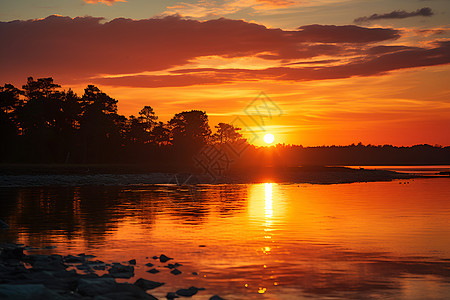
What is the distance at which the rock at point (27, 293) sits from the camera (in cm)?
1323

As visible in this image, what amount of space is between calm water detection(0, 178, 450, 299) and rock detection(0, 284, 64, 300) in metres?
3.78

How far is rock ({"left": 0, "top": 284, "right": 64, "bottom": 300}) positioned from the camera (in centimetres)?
1323

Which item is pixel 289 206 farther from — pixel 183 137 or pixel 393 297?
pixel 183 137

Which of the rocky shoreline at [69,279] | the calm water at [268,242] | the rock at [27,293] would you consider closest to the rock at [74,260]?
the rocky shoreline at [69,279]

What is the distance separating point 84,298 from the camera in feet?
46.4

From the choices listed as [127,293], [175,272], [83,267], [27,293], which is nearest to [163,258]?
[175,272]

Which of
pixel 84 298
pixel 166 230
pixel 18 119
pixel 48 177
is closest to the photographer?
pixel 84 298

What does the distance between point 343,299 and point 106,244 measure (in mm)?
12419

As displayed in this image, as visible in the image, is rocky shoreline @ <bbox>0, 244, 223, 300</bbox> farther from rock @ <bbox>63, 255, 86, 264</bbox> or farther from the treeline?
the treeline

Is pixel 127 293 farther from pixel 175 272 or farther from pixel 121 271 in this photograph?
pixel 175 272

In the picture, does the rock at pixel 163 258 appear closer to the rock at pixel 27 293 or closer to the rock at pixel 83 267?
the rock at pixel 83 267

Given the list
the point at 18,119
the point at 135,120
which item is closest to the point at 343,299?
the point at 18,119

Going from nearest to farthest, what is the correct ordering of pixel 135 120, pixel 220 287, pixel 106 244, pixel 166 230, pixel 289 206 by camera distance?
pixel 220 287 < pixel 106 244 < pixel 166 230 < pixel 289 206 < pixel 135 120

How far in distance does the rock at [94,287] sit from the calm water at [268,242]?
6.51ft
